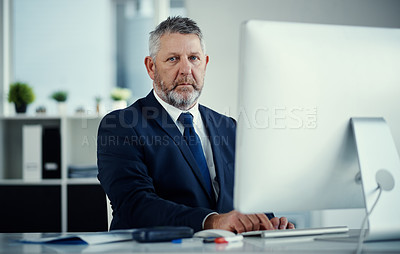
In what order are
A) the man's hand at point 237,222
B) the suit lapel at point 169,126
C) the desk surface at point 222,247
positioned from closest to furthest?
the desk surface at point 222,247 < the man's hand at point 237,222 < the suit lapel at point 169,126

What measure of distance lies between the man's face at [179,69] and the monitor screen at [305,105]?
0.87 metres

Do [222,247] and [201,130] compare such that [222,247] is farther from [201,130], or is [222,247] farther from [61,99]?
[61,99]

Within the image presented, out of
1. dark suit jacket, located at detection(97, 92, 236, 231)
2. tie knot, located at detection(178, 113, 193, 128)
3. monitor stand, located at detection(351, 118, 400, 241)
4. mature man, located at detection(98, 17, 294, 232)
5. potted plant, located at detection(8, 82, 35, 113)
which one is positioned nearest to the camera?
monitor stand, located at detection(351, 118, 400, 241)

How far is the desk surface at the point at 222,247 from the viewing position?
1.02 meters

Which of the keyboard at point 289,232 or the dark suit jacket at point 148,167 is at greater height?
the dark suit jacket at point 148,167

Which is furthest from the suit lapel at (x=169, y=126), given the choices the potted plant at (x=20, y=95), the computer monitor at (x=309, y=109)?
the potted plant at (x=20, y=95)

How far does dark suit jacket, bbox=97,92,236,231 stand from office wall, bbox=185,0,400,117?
1738 mm

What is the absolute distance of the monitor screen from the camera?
105 centimetres

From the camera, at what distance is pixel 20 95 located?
142 inches

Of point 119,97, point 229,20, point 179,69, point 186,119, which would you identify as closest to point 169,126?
point 186,119

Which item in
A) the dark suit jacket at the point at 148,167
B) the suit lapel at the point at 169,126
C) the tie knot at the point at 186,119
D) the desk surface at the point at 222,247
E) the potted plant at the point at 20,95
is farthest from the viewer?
the potted plant at the point at 20,95

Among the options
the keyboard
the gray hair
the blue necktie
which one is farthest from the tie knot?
the keyboard

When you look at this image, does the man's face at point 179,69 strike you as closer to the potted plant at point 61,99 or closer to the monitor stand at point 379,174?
the monitor stand at point 379,174

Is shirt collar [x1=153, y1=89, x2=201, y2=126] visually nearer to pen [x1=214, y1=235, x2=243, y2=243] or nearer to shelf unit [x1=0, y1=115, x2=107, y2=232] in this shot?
pen [x1=214, y1=235, x2=243, y2=243]
